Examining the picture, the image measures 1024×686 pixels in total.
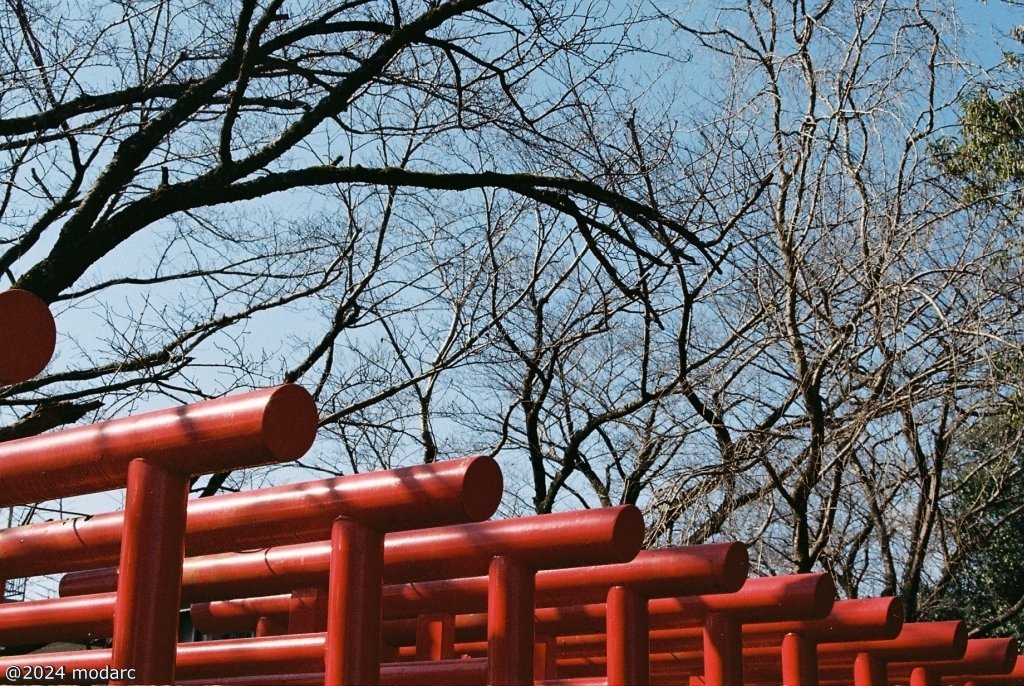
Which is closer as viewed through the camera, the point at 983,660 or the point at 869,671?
the point at 869,671

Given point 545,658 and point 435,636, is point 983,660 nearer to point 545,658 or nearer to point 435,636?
point 545,658

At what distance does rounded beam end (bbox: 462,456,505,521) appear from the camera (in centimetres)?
282

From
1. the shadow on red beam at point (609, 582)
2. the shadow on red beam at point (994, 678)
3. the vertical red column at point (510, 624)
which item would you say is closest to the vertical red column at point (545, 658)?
the shadow on red beam at point (609, 582)

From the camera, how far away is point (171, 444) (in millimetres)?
2553

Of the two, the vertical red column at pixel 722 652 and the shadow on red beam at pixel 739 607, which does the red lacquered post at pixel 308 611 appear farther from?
the vertical red column at pixel 722 652

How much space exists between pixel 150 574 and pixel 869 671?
12.8 ft

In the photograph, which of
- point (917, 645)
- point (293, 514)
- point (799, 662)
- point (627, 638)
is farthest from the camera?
point (917, 645)

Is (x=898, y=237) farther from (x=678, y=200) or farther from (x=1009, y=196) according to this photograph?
(x=1009, y=196)

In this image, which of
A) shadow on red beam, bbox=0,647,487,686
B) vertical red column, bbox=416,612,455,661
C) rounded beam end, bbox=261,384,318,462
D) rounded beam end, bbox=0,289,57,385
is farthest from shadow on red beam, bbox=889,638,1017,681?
rounded beam end, bbox=0,289,57,385

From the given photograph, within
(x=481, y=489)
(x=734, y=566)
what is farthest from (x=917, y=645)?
(x=481, y=489)

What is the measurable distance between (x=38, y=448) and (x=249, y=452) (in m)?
→ 0.66

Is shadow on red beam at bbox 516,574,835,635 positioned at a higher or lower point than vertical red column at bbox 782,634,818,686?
higher

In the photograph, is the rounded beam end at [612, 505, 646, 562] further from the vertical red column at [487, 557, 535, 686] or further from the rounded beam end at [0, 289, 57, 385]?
the rounded beam end at [0, 289, 57, 385]

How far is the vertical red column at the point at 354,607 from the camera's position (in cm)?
283
